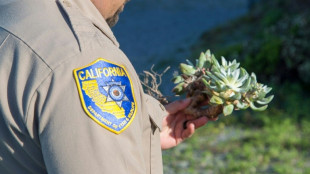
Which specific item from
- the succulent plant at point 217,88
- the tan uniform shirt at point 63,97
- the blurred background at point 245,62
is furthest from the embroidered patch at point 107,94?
the blurred background at point 245,62

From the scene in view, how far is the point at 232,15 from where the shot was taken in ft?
38.1

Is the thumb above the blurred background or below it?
above

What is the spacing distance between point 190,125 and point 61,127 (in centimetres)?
116

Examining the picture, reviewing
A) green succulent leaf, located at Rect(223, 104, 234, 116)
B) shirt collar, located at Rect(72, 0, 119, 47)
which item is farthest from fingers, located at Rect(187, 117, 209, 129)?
shirt collar, located at Rect(72, 0, 119, 47)

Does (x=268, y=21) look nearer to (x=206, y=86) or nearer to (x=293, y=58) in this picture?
(x=293, y=58)

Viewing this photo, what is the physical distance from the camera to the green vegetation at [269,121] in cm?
581

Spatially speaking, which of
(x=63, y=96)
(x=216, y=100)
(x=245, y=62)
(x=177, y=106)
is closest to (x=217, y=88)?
(x=216, y=100)

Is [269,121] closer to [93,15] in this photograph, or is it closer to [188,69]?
[188,69]

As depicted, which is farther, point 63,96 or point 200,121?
point 200,121

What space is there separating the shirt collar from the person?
5cm

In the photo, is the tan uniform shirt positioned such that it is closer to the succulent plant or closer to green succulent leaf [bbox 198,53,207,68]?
the succulent plant

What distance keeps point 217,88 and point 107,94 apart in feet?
3.04

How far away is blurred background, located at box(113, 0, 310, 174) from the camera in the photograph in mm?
5895

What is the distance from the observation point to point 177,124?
108 inches
